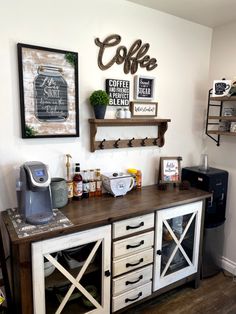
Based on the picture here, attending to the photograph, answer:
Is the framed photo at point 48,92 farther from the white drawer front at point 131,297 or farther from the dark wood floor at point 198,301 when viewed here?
the dark wood floor at point 198,301

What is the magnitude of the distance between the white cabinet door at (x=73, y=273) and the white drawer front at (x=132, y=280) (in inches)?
2.9

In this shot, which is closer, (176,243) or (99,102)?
(99,102)

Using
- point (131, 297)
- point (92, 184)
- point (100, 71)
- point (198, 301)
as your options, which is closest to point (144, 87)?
point (100, 71)

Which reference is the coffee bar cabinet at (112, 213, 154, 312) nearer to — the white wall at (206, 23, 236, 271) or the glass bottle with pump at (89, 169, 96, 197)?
the glass bottle with pump at (89, 169, 96, 197)

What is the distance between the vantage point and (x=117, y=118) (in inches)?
81.4

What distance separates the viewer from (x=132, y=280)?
5.99 ft

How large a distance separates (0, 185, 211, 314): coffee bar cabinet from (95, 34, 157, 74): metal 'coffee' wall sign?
41.8 inches

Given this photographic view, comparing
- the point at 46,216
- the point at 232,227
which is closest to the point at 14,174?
the point at 46,216

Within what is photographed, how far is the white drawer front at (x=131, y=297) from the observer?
69.7 inches

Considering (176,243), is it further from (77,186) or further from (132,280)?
(77,186)

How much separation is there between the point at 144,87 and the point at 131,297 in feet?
5.52

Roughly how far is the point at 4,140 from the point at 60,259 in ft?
2.80

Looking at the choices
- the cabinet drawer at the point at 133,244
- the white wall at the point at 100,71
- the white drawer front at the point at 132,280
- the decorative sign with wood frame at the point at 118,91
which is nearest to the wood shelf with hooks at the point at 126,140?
the white wall at the point at 100,71

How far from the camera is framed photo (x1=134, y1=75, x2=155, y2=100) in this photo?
2.15m
